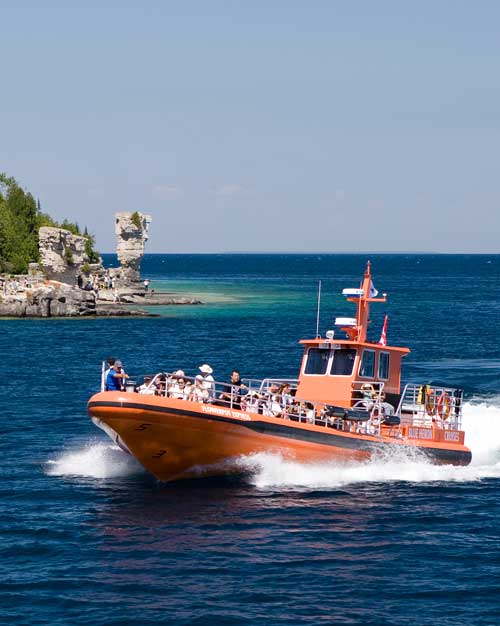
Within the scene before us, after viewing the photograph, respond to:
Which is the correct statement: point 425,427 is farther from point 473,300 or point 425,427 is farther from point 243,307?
point 473,300

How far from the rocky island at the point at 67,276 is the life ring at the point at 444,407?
5329 cm

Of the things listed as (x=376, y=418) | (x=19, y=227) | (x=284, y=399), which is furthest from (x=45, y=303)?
(x=284, y=399)

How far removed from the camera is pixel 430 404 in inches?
1225

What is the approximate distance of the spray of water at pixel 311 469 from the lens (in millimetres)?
28328

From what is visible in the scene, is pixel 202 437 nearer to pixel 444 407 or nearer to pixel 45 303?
pixel 444 407

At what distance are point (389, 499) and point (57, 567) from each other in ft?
30.2

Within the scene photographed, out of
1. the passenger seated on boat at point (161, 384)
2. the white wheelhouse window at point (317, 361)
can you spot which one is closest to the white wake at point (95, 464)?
the passenger seated on boat at point (161, 384)

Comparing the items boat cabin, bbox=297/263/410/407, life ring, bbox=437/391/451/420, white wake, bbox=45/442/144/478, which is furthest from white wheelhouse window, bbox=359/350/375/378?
white wake, bbox=45/442/144/478

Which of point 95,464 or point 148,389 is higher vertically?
point 148,389

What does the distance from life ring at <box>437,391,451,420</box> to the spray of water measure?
1.49 metres

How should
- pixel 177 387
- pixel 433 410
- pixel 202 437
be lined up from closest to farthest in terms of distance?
pixel 202 437 → pixel 177 387 → pixel 433 410

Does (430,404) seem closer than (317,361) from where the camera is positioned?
No

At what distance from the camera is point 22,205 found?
112 metres

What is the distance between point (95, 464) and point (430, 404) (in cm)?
954
